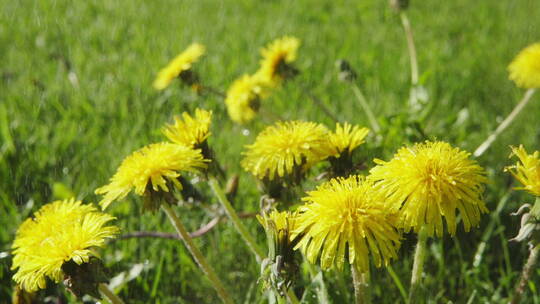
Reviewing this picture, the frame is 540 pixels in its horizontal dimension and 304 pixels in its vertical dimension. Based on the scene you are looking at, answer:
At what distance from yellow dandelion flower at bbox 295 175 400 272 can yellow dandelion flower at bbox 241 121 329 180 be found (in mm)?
256

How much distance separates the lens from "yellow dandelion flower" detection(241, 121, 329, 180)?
1.29m

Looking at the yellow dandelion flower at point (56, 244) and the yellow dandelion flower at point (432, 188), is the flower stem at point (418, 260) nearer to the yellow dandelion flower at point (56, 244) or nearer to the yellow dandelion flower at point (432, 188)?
the yellow dandelion flower at point (432, 188)

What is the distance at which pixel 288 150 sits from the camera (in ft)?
4.23

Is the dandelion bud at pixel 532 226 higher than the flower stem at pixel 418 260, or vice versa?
the dandelion bud at pixel 532 226

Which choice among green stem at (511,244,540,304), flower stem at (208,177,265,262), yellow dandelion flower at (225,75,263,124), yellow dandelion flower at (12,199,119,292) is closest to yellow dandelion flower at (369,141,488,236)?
green stem at (511,244,540,304)

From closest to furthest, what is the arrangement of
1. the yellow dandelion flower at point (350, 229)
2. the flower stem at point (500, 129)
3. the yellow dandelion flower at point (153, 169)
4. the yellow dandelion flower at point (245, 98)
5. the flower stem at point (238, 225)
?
the yellow dandelion flower at point (350, 229) < the yellow dandelion flower at point (153, 169) < the flower stem at point (238, 225) < the flower stem at point (500, 129) < the yellow dandelion flower at point (245, 98)

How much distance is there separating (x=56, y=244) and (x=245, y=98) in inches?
41.3

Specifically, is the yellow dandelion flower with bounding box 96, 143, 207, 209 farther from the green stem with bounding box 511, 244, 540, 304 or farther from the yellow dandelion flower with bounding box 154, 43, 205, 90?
the yellow dandelion flower with bounding box 154, 43, 205, 90

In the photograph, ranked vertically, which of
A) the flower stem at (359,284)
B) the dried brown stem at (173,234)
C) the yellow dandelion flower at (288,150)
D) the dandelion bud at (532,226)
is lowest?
the dried brown stem at (173,234)

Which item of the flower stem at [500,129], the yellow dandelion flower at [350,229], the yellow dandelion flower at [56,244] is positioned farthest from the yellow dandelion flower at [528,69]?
the yellow dandelion flower at [56,244]

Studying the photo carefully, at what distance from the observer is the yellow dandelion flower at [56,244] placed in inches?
43.9

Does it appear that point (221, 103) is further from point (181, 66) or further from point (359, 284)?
point (359, 284)

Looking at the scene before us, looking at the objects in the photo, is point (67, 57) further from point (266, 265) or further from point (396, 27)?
point (266, 265)

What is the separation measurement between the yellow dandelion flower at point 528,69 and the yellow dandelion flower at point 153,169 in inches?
57.7
